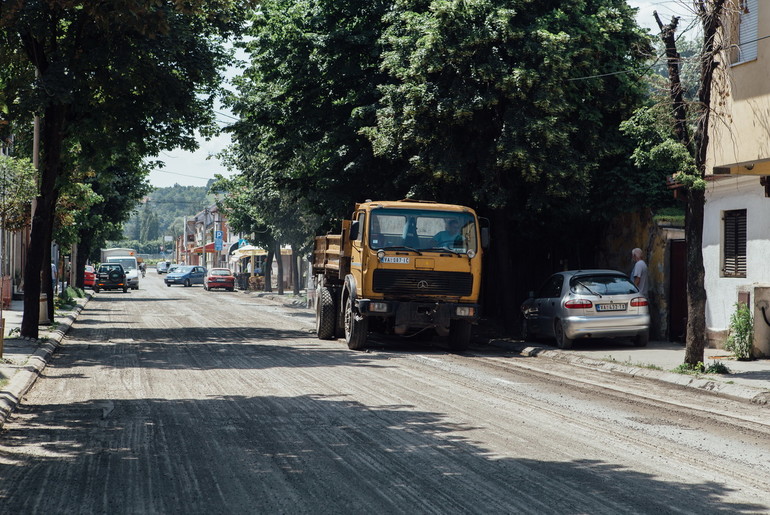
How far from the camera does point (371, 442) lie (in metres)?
8.09

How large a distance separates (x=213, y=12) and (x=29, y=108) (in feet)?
19.5

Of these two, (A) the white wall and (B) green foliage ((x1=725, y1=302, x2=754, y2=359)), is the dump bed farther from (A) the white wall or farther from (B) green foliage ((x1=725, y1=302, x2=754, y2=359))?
(B) green foliage ((x1=725, y1=302, x2=754, y2=359))

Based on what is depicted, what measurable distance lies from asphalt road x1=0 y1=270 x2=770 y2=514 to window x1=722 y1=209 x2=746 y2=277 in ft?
16.6

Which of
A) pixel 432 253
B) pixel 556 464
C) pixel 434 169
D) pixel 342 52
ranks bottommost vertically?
pixel 556 464

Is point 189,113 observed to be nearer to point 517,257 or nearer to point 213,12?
point 213,12

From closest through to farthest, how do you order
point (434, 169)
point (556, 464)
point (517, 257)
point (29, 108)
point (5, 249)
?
point (556, 464) < point (29, 108) < point (434, 169) < point (517, 257) < point (5, 249)

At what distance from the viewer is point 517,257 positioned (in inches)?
1105

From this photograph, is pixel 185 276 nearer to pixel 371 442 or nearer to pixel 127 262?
pixel 127 262

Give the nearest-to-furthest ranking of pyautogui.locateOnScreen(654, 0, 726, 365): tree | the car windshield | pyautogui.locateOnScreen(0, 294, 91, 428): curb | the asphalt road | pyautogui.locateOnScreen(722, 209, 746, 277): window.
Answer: the asphalt road, pyautogui.locateOnScreen(0, 294, 91, 428): curb, pyautogui.locateOnScreen(654, 0, 726, 365): tree, pyautogui.locateOnScreen(722, 209, 746, 277): window, the car windshield

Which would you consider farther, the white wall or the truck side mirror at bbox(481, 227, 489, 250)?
the truck side mirror at bbox(481, 227, 489, 250)

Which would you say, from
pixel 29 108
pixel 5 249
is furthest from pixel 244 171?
pixel 29 108

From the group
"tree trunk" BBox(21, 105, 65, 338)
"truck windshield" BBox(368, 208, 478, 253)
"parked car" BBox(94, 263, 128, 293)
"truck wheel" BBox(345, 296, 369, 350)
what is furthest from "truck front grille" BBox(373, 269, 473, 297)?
"parked car" BBox(94, 263, 128, 293)

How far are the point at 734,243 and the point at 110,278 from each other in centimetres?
4631

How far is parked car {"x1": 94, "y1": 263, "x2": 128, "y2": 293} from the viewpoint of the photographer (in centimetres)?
5709
